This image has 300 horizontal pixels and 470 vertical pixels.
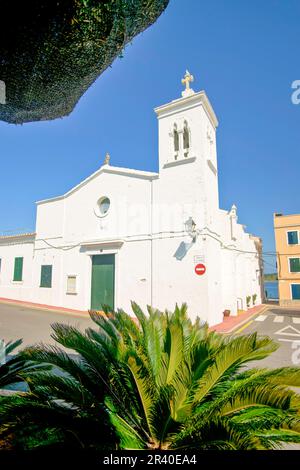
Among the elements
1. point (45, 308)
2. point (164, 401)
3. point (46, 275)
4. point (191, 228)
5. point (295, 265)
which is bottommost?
point (45, 308)

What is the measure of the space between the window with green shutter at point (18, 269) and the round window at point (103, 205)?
7506mm

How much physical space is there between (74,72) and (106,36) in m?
0.54

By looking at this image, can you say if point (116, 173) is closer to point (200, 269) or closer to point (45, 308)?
point (200, 269)

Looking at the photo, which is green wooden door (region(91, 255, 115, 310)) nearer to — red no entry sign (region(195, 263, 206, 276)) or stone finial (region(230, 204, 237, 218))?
red no entry sign (region(195, 263, 206, 276))

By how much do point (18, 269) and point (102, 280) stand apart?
7639 mm

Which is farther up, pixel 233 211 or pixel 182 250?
pixel 233 211

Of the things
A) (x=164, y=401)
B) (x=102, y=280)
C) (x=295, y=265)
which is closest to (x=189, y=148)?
(x=102, y=280)

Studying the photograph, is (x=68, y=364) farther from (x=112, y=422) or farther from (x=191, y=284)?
(x=191, y=284)

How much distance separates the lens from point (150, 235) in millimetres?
13719

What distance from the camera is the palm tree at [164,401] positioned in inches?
100

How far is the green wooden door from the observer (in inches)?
583

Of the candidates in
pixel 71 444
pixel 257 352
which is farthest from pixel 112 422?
pixel 257 352

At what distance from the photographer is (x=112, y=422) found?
2.81 metres

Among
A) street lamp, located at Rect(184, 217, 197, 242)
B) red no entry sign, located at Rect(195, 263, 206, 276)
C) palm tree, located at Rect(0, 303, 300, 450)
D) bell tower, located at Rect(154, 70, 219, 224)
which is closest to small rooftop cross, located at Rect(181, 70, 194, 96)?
bell tower, located at Rect(154, 70, 219, 224)
